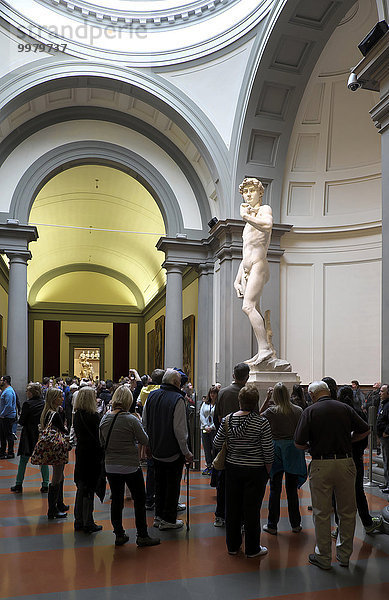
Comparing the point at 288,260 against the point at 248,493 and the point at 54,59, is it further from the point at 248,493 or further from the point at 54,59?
the point at 248,493

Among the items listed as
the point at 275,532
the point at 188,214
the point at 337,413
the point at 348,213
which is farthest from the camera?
the point at 188,214

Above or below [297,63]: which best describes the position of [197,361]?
below

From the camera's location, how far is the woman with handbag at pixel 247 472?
4461 mm

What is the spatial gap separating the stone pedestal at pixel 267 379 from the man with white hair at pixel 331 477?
5.30 metres

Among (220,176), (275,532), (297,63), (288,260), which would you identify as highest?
(297,63)

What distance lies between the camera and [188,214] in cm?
1595

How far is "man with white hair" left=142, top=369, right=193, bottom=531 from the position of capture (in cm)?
514

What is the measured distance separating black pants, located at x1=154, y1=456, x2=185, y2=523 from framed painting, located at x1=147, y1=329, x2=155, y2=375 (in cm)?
2170

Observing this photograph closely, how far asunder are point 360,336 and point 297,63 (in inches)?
278

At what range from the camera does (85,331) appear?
3134 cm

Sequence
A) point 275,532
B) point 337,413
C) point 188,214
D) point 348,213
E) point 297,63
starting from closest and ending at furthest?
point 337,413, point 275,532, point 297,63, point 348,213, point 188,214

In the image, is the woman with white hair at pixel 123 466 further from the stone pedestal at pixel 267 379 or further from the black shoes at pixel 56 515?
the stone pedestal at pixel 267 379

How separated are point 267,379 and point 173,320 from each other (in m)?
6.05

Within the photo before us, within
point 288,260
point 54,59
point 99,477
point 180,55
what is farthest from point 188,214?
point 99,477
